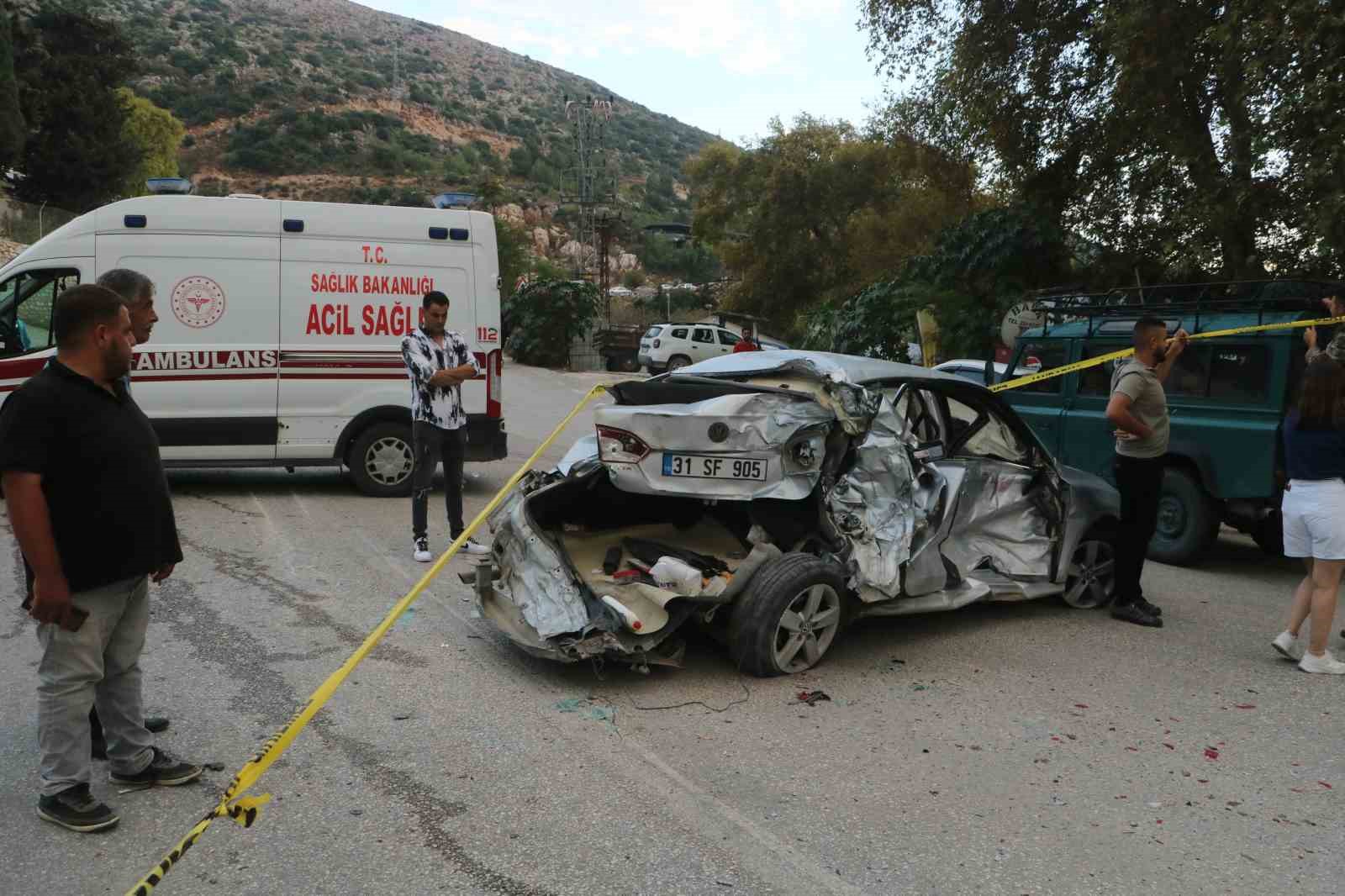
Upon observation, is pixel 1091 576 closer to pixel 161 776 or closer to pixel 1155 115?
pixel 161 776

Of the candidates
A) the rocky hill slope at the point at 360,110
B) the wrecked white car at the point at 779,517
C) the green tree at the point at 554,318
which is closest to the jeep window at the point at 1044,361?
the wrecked white car at the point at 779,517

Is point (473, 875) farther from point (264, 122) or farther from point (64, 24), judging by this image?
point (264, 122)

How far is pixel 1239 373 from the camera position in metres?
7.54

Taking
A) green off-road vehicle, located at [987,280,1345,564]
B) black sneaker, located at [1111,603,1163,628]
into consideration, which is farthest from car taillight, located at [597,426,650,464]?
green off-road vehicle, located at [987,280,1345,564]

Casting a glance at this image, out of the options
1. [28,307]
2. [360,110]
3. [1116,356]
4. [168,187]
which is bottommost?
[28,307]

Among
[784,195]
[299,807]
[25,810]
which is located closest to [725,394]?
[299,807]

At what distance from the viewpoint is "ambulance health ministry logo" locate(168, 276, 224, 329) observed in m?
8.88

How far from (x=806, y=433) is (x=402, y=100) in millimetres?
93461

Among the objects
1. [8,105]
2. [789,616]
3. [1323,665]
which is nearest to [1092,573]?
[1323,665]

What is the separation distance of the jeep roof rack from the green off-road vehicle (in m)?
0.02

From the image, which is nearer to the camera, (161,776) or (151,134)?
(161,776)

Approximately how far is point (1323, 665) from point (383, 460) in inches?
294

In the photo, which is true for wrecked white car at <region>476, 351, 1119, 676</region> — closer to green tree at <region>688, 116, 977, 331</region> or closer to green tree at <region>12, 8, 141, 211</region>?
green tree at <region>688, 116, 977, 331</region>

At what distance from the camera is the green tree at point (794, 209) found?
37.8 meters
